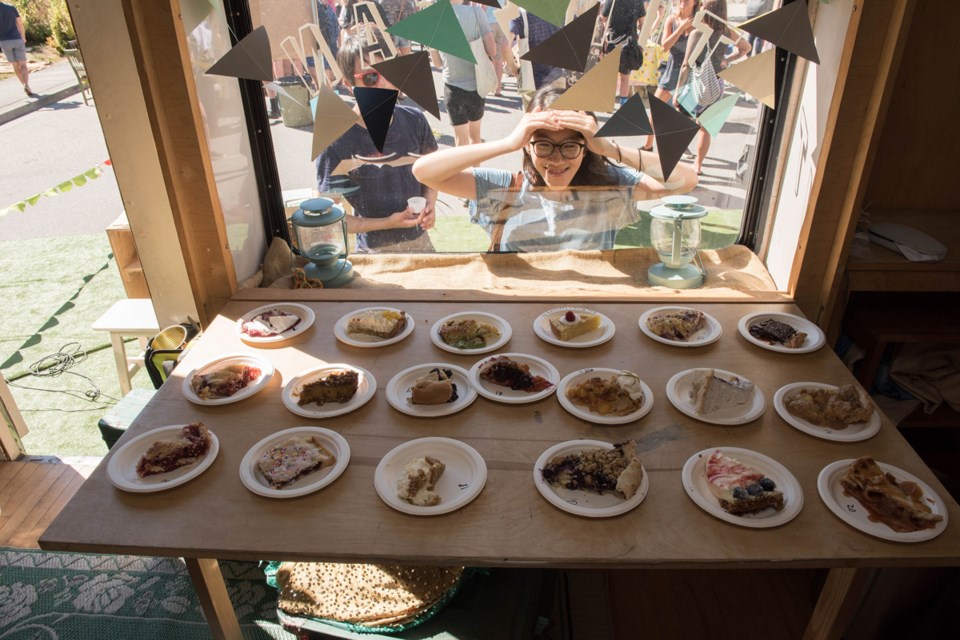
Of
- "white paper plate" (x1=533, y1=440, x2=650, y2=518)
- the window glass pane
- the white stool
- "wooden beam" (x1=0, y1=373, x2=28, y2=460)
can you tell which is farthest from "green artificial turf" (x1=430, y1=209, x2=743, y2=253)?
"wooden beam" (x1=0, y1=373, x2=28, y2=460)

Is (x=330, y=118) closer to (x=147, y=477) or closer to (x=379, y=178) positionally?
(x=379, y=178)

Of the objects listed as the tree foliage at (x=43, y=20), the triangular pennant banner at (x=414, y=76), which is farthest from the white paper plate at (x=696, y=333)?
the tree foliage at (x=43, y=20)

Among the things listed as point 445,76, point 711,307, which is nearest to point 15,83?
point 445,76

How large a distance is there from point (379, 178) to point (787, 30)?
1.38m

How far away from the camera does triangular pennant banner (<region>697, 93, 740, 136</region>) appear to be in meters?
2.16

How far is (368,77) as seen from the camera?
219 cm

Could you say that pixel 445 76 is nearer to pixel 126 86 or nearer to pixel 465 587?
pixel 126 86

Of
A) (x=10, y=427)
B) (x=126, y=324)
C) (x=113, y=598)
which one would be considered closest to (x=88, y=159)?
(x=126, y=324)

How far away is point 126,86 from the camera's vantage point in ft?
7.03

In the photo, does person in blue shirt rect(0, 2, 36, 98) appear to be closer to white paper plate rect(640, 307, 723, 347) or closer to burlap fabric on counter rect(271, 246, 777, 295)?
burlap fabric on counter rect(271, 246, 777, 295)

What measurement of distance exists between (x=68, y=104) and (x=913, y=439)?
3.60 meters

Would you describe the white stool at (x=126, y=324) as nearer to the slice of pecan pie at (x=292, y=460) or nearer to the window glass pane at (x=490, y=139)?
the window glass pane at (x=490, y=139)

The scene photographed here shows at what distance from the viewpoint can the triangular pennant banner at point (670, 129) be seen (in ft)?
6.66

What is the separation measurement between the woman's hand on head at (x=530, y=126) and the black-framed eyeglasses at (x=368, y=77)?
19.1 inches
